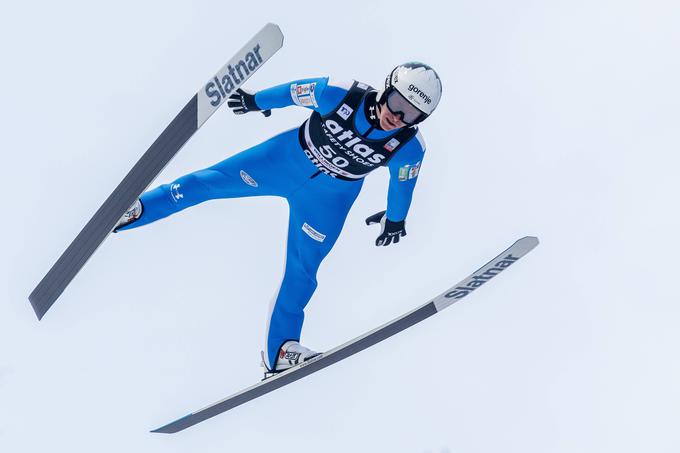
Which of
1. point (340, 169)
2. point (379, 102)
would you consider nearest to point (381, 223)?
point (340, 169)

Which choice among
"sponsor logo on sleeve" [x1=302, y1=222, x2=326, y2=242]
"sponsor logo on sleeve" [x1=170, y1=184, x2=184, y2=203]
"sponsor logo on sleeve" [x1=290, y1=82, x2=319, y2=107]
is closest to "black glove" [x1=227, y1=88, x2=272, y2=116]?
"sponsor logo on sleeve" [x1=290, y1=82, x2=319, y2=107]

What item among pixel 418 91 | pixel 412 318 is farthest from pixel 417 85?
pixel 412 318

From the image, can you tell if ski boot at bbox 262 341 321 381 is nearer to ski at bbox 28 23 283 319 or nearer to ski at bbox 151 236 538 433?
ski at bbox 151 236 538 433

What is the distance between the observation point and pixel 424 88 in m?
7.00

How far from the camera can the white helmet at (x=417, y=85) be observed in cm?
699

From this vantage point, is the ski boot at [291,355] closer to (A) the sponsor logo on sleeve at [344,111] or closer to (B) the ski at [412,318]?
(B) the ski at [412,318]

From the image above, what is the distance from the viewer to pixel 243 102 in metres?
7.59

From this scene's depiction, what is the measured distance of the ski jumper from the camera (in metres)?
7.39

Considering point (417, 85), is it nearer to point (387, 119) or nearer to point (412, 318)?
point (387, 119)

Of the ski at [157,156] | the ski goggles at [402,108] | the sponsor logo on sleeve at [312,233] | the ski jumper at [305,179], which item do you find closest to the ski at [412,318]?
the ski jumper at [305,179]

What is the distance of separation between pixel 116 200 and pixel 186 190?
0.88 m

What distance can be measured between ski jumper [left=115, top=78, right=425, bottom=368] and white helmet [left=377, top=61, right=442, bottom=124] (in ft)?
1.11

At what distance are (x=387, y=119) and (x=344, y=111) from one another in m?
0.36

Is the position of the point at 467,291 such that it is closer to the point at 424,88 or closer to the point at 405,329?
the point at 405,329
